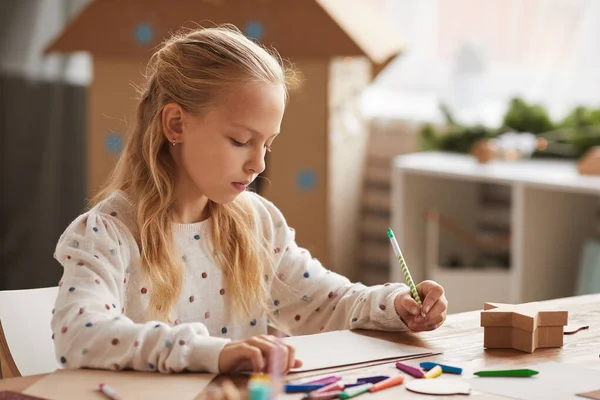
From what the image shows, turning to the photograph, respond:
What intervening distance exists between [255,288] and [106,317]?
1.30ft

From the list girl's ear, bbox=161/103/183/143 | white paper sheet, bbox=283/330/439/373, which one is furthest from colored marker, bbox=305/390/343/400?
girl's ear, bbox=161/103/183/143

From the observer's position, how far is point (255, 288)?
61.6 inches

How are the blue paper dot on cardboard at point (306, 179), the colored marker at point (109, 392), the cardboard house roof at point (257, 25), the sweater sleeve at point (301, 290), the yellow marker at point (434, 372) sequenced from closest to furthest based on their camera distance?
the colored marker at point (109, 392), the yellow marker at point (434, 372), the sweater sleeve at point (301, 290), the cardboard house roof at point (257, 25), the blue paper dot on cardboard at point (306, 179)

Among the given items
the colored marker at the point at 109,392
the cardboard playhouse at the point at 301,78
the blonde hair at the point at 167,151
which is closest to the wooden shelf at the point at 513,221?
the cardboard playhouse at the point at 301,78

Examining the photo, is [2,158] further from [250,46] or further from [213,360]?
[213,360]

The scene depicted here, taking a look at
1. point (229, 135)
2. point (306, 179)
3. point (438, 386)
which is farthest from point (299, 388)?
point (306, 179)

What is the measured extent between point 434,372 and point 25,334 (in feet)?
2.06

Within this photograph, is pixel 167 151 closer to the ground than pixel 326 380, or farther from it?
farther from it

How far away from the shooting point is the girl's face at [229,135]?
1.36 metres

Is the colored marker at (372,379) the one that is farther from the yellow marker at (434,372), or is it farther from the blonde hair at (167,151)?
the blonde hair at (167,151)

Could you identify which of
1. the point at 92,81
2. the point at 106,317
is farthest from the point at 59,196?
the point at 106,317

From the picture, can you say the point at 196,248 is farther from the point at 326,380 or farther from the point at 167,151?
the point at 326,380

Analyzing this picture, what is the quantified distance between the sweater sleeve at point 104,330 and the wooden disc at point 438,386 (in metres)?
0.23

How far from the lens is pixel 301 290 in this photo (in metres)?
1.59
